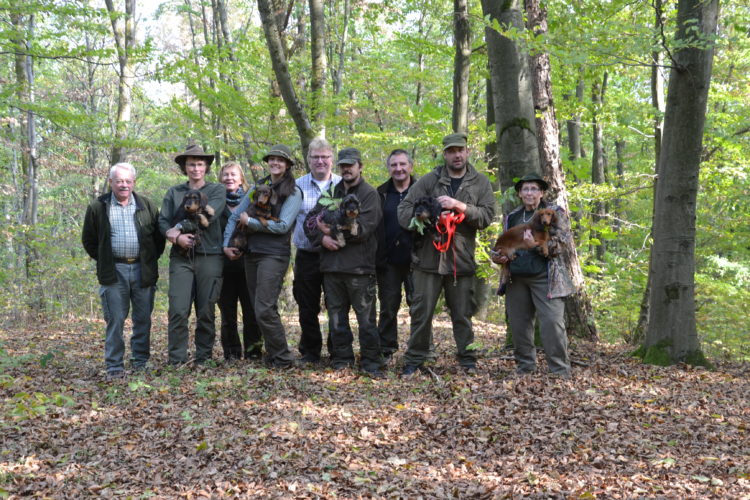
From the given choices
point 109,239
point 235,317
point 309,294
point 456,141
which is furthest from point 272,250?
point 456,141

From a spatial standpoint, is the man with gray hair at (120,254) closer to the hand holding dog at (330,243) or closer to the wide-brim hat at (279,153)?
the wide-brim hat at (279,153)

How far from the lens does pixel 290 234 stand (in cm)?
661

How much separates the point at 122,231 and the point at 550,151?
5.49m

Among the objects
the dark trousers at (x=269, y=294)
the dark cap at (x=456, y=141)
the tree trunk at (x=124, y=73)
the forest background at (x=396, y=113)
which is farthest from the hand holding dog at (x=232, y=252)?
Result: the tree trunk at (x=124, y=73)

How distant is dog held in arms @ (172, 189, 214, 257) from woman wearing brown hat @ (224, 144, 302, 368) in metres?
0.32

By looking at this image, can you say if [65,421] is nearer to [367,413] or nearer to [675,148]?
[367,413]

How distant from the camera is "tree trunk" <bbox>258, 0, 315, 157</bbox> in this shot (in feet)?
27.8

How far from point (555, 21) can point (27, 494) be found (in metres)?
6.56

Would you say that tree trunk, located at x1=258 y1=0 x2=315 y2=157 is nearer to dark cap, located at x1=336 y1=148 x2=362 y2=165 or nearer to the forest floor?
dark cap, located at x1=336 y1=148 x2=362 y2=165

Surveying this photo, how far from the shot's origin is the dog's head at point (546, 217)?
5746 mm

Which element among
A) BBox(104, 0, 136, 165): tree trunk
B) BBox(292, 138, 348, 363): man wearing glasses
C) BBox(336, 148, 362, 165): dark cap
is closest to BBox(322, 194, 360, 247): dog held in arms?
BBox(336, 148, 362, 165): dark cap

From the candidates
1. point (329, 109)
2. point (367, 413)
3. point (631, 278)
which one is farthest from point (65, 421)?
point (631, 278)

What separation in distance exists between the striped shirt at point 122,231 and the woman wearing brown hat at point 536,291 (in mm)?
3977

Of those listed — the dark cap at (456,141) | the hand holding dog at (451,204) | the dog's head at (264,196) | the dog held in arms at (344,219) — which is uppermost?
A: the dark cap at (456,141)
